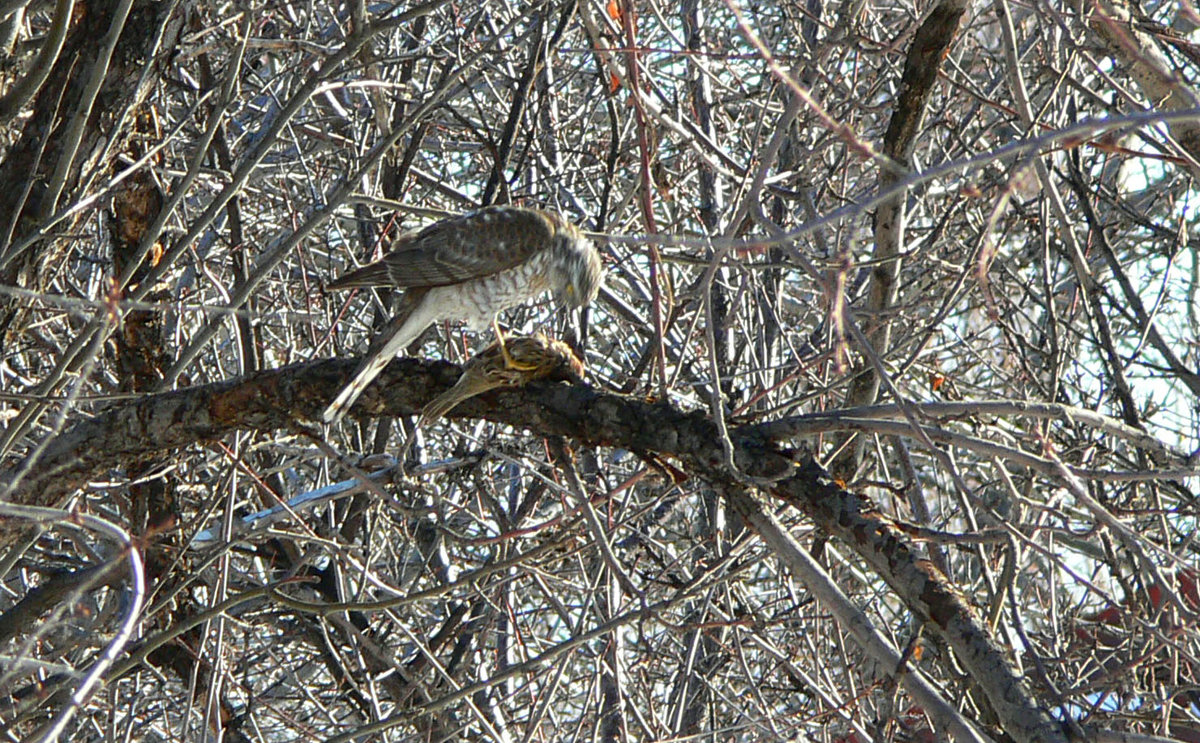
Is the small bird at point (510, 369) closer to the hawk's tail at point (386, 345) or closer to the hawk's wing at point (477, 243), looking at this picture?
the hawk's tail at point (386, 345)

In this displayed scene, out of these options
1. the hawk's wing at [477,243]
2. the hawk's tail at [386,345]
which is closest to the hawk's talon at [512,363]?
the hawk's tail at [386,345]

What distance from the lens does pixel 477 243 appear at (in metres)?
5.24

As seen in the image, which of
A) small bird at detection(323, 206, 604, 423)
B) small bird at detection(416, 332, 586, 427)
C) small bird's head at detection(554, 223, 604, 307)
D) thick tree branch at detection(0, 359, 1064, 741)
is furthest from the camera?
small bird's head at detection(554, 223, 604, 307)

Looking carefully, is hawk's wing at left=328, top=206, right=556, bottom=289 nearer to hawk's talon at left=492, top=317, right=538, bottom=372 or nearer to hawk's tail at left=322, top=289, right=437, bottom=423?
hawk's tail at left=322, top=289, right=437, bottom=423

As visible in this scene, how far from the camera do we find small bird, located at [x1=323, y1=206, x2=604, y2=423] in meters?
5.06

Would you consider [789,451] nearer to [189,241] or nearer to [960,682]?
[960,682]

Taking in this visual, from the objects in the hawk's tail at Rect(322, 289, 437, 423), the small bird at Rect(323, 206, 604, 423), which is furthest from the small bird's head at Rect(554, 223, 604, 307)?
the hawk's tail at Rect(322, 289, 437, 423)

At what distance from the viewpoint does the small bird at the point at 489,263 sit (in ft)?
16.6

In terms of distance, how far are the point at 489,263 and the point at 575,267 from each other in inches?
14.3

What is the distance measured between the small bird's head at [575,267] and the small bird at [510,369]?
4.36 feet

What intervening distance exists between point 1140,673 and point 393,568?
3.68m

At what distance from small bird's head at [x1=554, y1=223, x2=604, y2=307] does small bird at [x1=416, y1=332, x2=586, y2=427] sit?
1.33 metres

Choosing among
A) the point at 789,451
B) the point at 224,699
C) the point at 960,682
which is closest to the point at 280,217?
the point at 224,699

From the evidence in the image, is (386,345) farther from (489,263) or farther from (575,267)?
(575,267)
